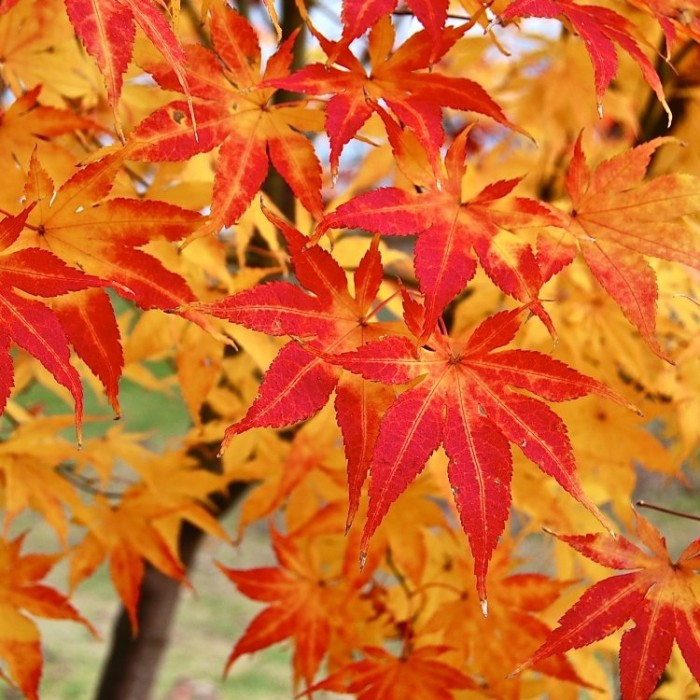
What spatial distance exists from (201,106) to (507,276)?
0.79 ft

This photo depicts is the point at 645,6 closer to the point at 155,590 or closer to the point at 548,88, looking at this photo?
the point at 548,88

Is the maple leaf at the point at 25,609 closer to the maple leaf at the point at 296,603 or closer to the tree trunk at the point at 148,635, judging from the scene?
the maple leaf at the point at 296,603

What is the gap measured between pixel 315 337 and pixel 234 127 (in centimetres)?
16

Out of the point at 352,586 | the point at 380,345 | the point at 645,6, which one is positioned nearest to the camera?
the point at 380,345

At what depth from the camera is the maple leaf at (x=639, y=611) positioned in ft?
1.94

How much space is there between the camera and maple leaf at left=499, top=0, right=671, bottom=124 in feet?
1.88

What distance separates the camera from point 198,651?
2586mm

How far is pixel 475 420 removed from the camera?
1.88ft

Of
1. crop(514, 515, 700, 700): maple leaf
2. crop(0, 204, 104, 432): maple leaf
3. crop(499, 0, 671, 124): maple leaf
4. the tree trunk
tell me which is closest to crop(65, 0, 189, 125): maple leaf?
crop(0, 204, 104, 432): maple leaf

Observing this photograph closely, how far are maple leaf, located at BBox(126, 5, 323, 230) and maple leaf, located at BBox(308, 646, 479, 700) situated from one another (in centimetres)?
47

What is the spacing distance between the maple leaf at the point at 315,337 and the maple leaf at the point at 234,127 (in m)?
0.04

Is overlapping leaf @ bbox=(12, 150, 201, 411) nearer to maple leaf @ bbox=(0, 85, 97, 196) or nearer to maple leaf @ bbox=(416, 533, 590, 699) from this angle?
maple leaf @ bbox=(0, 85, 97, 196)

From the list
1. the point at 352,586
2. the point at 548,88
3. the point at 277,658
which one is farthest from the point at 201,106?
the point at 277,658

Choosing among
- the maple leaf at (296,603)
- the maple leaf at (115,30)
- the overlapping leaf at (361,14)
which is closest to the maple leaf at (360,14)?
the overlapping leaf at (361,14)
